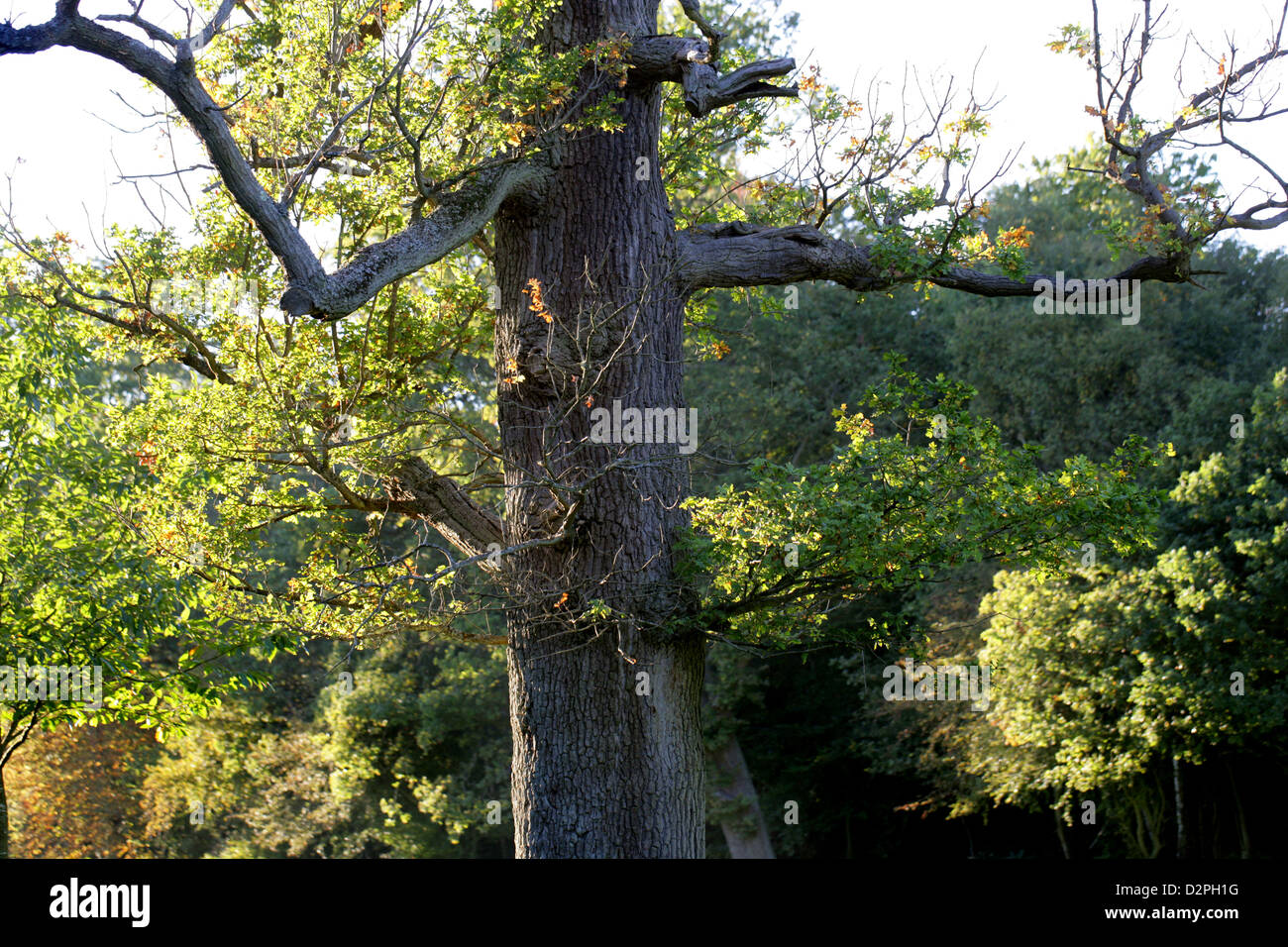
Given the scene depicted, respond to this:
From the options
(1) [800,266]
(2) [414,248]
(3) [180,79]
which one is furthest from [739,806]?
(3) [180,79]

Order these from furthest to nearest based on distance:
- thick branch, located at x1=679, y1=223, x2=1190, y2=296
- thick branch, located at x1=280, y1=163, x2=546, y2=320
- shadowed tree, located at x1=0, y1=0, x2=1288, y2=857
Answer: thick branch, located at x1=679, y1=223, x2=1190, y2=296
shadowed tree, located at x1=0, y1=0, x2=1288, y2=857
thick branch, located at x1=280, y1=163, x2=546, y2=320

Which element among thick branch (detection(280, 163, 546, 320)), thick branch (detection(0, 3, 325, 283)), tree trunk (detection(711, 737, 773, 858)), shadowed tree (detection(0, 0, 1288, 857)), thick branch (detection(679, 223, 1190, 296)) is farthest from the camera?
tree trunk (detection(711, 737, 773, 858))

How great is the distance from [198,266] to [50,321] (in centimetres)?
159

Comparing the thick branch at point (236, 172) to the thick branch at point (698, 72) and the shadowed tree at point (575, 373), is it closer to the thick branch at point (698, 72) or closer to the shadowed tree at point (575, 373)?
the shadowed tree at point (575, 373)

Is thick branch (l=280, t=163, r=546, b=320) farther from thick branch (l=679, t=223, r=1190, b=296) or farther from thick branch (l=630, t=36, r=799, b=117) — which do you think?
thick branch (l=679, t=223, r=1190, b=296)

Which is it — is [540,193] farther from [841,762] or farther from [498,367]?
[841,762]

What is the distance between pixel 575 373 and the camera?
272 inches

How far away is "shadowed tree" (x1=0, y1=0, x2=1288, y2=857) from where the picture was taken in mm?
6473

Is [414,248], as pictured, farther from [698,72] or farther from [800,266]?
[800,266]

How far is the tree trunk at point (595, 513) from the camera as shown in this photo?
21.7 ft

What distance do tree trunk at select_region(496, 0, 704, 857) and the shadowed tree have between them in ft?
0.06

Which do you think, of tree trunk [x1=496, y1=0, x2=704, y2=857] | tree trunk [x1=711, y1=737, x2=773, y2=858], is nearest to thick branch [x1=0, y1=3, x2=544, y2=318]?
tree trunk [x1=496, y1=0, x2=704, y2=857]

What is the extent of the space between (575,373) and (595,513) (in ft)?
2.77
